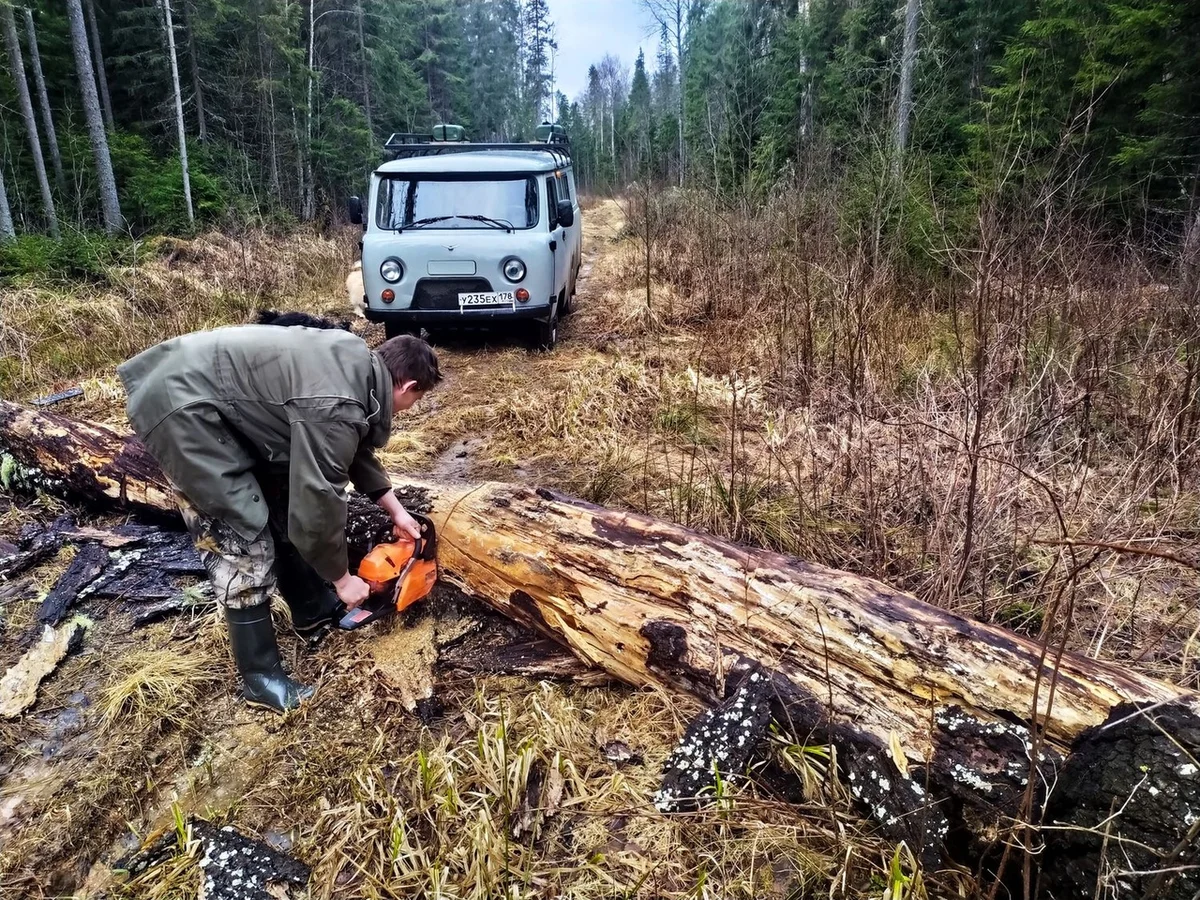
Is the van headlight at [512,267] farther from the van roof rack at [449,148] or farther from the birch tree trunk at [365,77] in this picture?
the birch tree trunk at [365,77]

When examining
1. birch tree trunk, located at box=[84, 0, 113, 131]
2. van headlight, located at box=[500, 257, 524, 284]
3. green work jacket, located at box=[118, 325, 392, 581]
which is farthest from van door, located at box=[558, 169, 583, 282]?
birch tree trunk, located at box=[84, 0, 113, 131]

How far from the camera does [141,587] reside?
10.8ft

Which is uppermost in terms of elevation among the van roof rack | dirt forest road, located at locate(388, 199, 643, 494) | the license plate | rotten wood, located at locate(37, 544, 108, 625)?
the van roof rack

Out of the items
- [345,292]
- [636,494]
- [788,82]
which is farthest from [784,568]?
[788,82]

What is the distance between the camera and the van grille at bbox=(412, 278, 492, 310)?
274 inches

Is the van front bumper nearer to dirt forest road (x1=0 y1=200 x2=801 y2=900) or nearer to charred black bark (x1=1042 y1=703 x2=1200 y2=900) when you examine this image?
dirt forest road (x1=0 y1=200 x2=801 y2=900)

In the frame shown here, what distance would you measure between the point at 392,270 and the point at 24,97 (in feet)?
43.2

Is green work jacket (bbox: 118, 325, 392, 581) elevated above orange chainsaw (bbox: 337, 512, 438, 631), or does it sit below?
above

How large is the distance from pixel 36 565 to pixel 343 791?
2.49 m

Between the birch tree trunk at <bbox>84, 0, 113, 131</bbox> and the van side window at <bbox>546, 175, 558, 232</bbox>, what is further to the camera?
the birch tree trunk at <bbox>84, 0, 113, 131</bbox>

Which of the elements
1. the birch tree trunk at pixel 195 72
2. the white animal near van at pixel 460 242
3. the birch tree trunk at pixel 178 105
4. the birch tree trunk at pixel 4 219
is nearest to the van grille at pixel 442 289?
the white animal near van at pixel 460 242

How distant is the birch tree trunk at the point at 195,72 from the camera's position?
17077 mm

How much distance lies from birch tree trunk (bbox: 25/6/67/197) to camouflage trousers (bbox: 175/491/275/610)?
58.5 feet

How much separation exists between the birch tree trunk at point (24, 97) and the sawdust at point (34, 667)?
13418 millimetres
